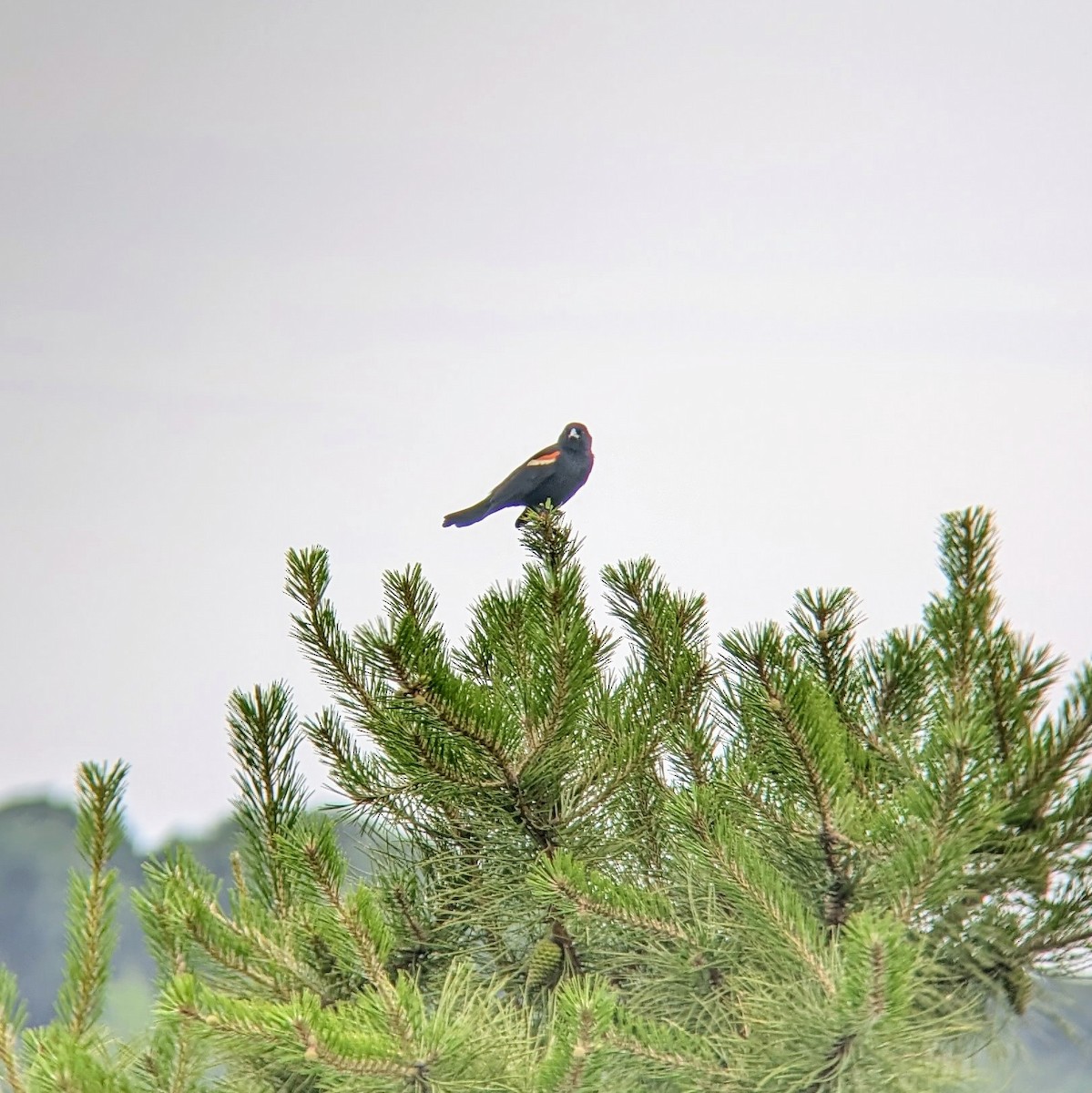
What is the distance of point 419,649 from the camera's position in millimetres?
994

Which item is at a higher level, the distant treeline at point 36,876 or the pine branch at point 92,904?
the distant treeline at point 36,876

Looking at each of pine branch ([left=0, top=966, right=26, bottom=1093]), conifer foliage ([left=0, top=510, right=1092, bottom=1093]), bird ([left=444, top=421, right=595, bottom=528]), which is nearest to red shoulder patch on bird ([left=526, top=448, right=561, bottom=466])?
bird ([left=444, top=421, right=595, bottom=528])

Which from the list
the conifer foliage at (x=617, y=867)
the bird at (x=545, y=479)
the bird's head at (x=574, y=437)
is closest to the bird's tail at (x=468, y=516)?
the bird at (x=545, y=479)

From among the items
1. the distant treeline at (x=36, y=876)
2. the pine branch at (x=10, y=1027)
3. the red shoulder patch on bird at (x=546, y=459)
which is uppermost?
the distant treeline at (x=36, y=876)

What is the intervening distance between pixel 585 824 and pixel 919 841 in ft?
1.13

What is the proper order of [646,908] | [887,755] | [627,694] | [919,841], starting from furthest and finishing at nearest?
1. [627,694]
2. [887,755]
3. [646,908]
4. [919,841]

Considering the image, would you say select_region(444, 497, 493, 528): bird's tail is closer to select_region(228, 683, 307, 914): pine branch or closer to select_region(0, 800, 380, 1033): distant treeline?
select_region(228, 683, 307, 914): pine branch

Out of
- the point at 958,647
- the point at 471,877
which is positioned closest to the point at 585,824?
the point at 471,877

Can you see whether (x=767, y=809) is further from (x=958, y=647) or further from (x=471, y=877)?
(x=471, y=877)

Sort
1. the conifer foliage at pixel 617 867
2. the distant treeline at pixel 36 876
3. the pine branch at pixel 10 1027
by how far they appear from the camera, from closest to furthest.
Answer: the conifer foliage at pixel 617 867 → the pine branch at pixel 10 1027 → the distant treeline at pixel 36 876

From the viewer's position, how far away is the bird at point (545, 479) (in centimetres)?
157

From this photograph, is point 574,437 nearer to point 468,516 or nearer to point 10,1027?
point 468,516

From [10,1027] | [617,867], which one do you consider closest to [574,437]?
[617,867]

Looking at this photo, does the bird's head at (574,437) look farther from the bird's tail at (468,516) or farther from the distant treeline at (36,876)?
the distant treeline at (36,876)
